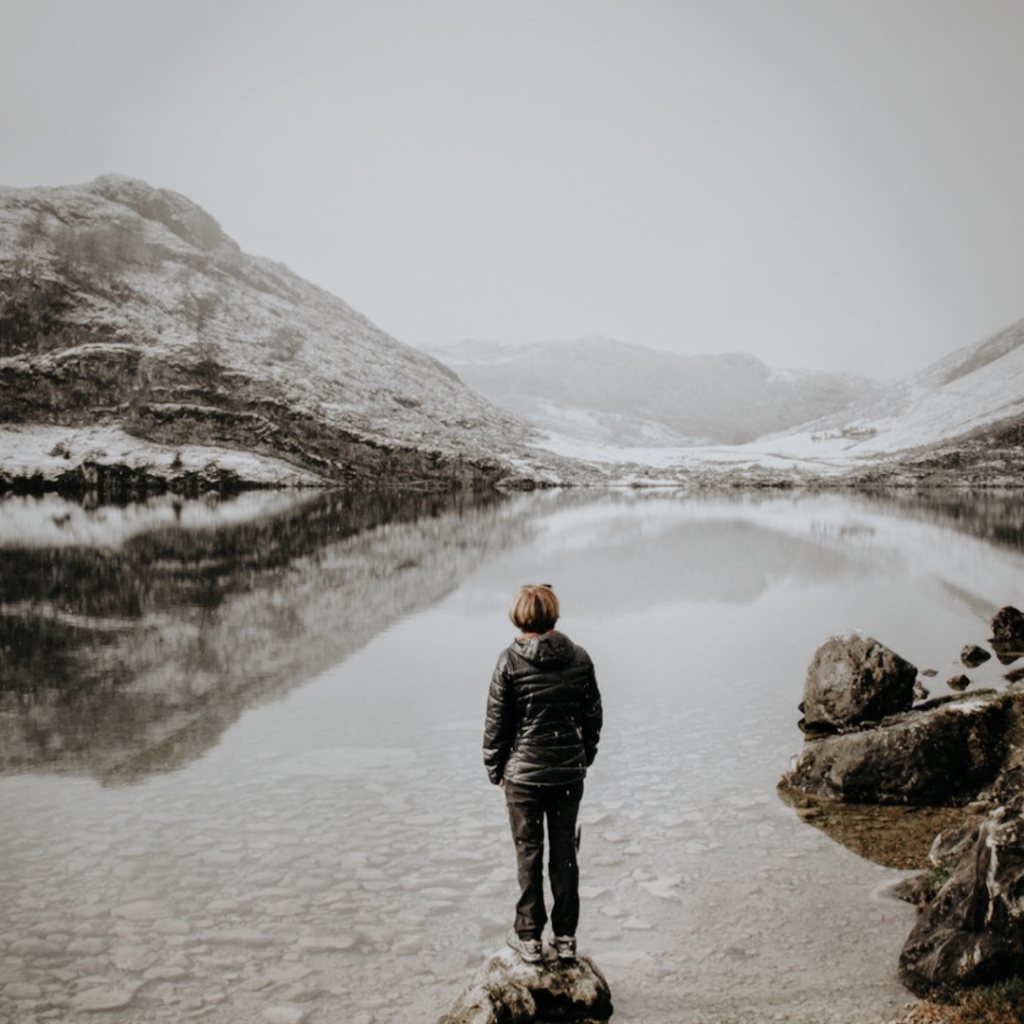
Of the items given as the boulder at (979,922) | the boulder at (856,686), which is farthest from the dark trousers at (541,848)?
the boulder at (856,686)

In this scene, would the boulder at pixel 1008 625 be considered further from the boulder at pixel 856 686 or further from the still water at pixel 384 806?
the boulder at pixel 856 686

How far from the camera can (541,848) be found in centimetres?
691

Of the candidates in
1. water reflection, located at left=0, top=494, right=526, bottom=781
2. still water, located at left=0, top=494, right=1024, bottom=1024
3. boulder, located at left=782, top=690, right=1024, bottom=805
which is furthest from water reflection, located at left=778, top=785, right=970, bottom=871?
water reflection, located at left=0, top=494, right=526, bottom=781

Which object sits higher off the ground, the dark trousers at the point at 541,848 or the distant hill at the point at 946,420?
the distant hill at the point at 946,420

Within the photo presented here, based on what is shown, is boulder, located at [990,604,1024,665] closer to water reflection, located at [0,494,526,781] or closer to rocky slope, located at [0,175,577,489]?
water reflection, located at [0,494,526,781]

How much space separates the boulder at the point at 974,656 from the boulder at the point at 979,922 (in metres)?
14.0

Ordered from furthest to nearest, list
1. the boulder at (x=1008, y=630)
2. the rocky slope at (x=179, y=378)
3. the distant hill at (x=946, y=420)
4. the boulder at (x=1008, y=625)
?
1. the distant hill at (x=946, y=420)
2. the rocky slope at (x=179, y=378)
3. the boulder at (x=1008, y=625)
4. the boulder at (x=1008, y=630)

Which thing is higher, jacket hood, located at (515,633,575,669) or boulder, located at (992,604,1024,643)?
jacket hood, located at (515,633,575,669)

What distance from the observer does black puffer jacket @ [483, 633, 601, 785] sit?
658 cm

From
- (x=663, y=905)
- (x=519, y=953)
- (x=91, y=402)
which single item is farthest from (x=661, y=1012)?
(x=91, y=402)

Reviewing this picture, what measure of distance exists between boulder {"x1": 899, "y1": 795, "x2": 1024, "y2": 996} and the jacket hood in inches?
132

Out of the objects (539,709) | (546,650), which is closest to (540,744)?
(539,709)

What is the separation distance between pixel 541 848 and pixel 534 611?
1829 millimetres

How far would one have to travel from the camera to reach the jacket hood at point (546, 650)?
6547 mm
